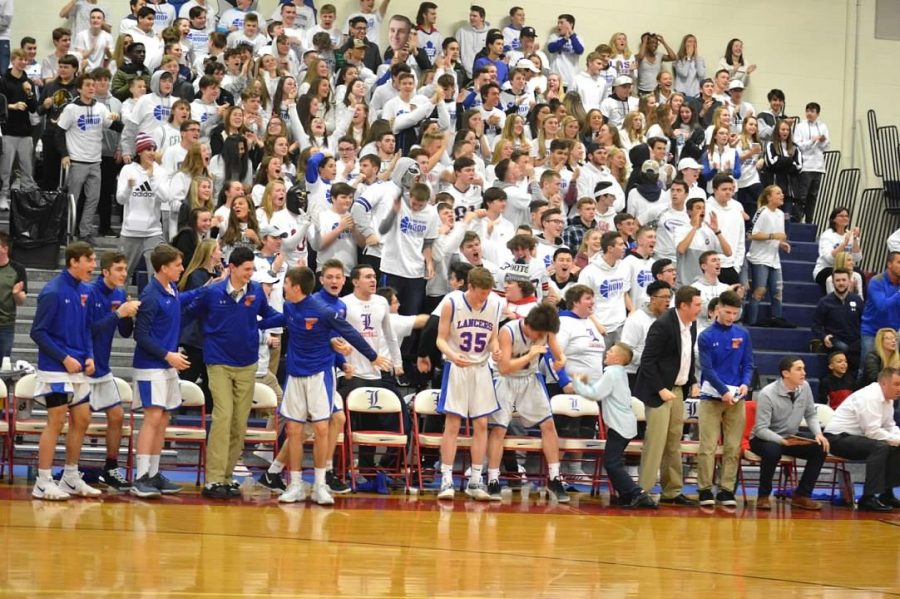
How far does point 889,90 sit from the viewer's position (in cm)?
2291

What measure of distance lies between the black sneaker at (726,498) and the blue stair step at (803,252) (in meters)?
7.11

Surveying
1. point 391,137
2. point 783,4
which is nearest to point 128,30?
point 391,137

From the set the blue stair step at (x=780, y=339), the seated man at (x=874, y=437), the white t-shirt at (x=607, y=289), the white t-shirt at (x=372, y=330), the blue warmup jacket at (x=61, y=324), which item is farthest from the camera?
the blue stair step at (x=780, y=339)

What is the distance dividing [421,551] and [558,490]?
2.94m

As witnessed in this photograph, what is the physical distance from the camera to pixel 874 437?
12.4 metres

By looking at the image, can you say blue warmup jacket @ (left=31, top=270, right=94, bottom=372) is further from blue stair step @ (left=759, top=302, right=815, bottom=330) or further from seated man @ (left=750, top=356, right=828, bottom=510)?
blue stair step @ (left=759, top=302, right=815, bottom=330)

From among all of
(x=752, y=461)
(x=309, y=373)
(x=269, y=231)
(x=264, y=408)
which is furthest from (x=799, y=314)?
(x=309, y=373)

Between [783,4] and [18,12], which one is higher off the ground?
[783,4]

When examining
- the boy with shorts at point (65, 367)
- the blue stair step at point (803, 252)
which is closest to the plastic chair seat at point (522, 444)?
the boy with shorts at point (65, 367)

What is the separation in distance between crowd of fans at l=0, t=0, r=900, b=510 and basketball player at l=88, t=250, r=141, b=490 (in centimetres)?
134

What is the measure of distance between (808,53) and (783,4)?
0.92 metres

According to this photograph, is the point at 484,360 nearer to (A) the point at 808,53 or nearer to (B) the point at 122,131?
(B) the point at 122,131

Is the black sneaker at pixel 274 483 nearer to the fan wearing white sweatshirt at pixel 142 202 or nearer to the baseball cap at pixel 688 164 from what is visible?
the fan wearing white sweatshirt at pixel 142 202

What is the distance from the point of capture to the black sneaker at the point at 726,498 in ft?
39.3
